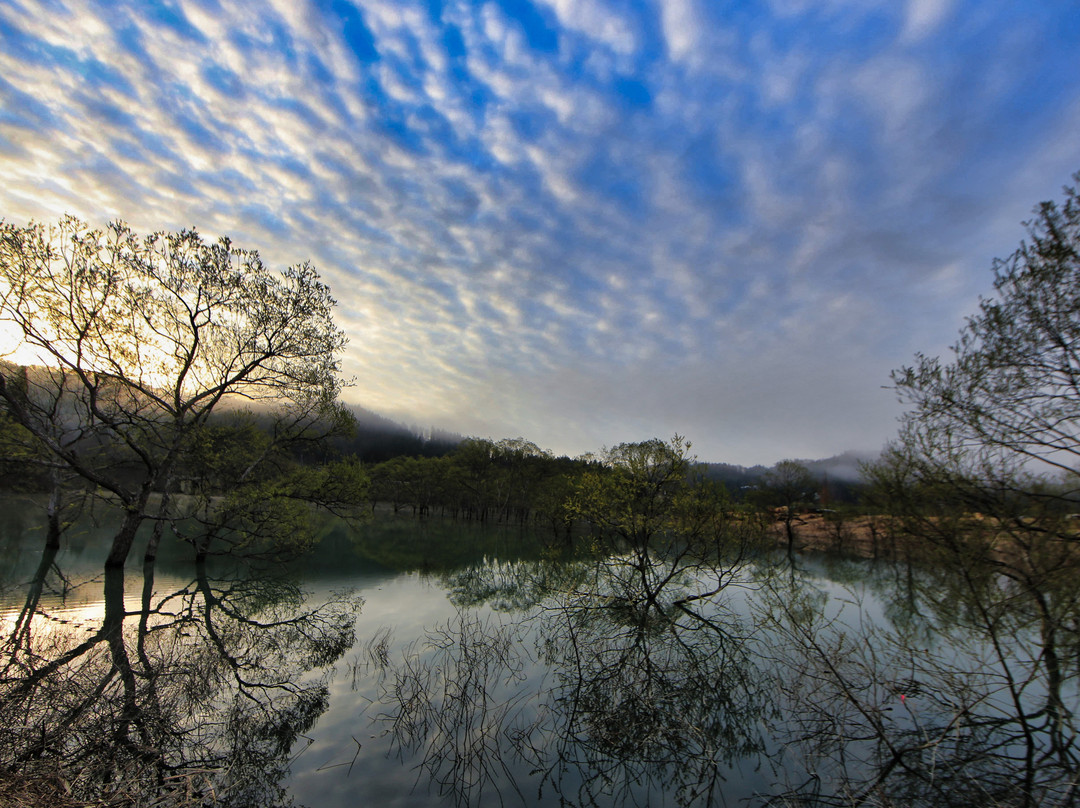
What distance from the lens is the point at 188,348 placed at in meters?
21.7

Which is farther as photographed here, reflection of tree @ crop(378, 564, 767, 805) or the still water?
reflection of tree @ crop(378, 564, 767, 805)

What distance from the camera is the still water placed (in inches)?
264

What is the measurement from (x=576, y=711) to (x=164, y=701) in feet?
25.2

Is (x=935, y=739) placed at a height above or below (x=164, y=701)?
above

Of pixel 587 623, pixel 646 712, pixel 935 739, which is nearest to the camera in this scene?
pixel 935 739

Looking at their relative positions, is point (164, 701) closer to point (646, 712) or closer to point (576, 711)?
point (576, 711)

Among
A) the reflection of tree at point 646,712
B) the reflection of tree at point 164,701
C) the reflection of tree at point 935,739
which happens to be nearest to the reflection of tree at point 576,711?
the reflection of tree at point 646,712

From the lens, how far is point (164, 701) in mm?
8500

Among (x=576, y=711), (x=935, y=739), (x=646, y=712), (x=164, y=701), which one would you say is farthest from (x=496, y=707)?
(x=935, y=739)

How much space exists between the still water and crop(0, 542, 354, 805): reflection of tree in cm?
5

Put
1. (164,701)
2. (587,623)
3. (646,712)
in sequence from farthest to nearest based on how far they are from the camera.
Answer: (587,623)
(646,712)
(164,701)

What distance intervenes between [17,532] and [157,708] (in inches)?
1556

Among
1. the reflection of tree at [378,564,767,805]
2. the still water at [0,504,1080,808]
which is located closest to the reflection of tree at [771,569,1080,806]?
the still water at [0,504,1080,808]

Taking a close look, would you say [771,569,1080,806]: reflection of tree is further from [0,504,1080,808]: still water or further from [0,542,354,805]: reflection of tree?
[0,542,354,805]: reflection of tree
